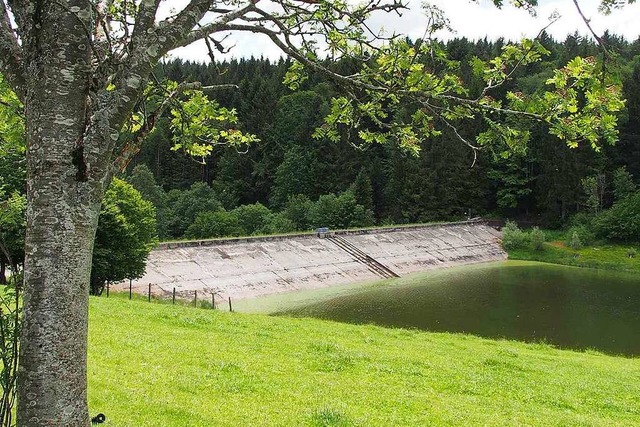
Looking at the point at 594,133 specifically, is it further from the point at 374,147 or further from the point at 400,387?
the point at 374,147

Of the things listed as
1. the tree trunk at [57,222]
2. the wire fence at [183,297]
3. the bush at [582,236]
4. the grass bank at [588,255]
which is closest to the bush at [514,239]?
the grass bank at [588,255]

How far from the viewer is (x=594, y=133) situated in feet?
17.9

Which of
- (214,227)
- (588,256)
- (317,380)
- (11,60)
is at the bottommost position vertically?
(588,256)

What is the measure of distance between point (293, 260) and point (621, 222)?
39160mm

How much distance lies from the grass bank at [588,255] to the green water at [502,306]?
23.7 ft

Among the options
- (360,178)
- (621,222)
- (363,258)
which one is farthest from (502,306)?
(360,178)

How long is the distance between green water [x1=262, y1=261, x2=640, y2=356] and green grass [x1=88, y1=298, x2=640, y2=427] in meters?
10.8

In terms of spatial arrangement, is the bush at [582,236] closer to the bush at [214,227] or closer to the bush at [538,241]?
the bush at [538,241]

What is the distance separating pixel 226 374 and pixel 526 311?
2826cm

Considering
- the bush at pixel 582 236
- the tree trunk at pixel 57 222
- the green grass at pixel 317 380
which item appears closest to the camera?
the tree trunk at pixel 57 222

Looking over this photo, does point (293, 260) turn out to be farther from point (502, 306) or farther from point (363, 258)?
point (502, 306)

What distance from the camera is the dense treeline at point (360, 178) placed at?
6981 cm

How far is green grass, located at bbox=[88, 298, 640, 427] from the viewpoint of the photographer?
830 cm

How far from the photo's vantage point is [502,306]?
35750mm
